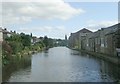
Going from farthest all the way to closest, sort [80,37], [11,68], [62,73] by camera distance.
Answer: [80,37] < [11,68] < [62,73]

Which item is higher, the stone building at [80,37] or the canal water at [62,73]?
the stone building at [80,37]

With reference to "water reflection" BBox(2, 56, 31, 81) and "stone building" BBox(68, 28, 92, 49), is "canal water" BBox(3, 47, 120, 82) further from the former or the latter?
"stone building" BBox(68, 28, 92, 49)

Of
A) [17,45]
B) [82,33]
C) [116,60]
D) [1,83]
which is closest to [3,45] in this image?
[17,45]

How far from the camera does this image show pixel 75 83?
72.9 feet

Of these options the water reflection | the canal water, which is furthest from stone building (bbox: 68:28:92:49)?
the canal water

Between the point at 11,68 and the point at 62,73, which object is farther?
the point at 11,68

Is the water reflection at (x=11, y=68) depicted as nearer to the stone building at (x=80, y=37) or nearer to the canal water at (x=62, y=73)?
the canal water at (x=62, y=73)

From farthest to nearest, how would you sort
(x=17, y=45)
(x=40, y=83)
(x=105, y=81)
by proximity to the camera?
(x=17, y=45) → (x=105, y=81) → (x=40, y=83)

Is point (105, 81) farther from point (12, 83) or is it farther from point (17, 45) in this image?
point (17, 45)

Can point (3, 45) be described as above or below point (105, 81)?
above

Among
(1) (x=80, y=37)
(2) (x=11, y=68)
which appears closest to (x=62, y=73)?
(2) (x=11, y=68)

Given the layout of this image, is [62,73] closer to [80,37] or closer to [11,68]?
[11,68]

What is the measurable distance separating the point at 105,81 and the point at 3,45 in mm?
24318

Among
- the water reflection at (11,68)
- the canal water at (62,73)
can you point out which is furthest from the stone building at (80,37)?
the canal water at (62,73)
